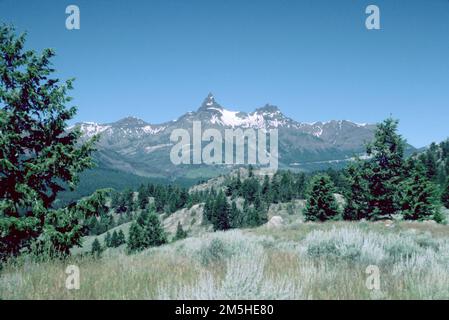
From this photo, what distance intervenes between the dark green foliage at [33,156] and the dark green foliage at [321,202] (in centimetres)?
3640

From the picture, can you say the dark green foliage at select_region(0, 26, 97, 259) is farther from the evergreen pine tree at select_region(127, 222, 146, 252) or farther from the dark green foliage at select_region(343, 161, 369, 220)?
the evergreen pine tree at select_region(127, 222, 146, 252)

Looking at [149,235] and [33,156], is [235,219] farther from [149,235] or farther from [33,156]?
[33,156]

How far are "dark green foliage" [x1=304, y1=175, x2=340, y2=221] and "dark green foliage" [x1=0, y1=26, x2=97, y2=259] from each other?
119 feet

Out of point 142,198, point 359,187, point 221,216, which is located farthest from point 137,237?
point 142,198

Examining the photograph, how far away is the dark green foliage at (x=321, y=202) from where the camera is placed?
45469 mm

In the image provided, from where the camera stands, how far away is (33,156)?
13906 millimetres

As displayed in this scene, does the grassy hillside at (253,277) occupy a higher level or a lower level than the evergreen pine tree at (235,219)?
higher

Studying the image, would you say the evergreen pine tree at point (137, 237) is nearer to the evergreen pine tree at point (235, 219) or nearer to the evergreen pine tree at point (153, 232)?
the evergreen pine tree at point (153, 232)

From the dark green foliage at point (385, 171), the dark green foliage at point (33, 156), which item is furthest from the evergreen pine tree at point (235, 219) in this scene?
the dark green foliage at point (33, 156)

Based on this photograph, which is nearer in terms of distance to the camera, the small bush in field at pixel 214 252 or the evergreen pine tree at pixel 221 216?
the small bush in field at pixel 214 252

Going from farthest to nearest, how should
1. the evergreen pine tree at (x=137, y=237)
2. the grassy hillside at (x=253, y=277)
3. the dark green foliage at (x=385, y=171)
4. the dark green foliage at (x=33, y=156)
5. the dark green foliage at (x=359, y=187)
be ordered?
the evergreen pine tree at (x=137, y=237), the dark green foliage at (x=359, y=187), the dark green foliage at (x=385, y=171), the dark green foliage at (x=33, y=156), the grassy hillside at (x=253, y=277)
